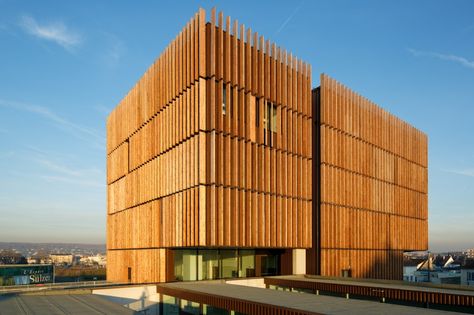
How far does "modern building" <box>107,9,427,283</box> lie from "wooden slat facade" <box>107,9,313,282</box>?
0.09 meters

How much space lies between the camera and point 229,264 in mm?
32562

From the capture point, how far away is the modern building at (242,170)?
28.7 metres

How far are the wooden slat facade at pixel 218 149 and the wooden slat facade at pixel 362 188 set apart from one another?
295cm

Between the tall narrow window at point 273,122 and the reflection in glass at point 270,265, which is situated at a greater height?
the tall narrow window at point 273,122

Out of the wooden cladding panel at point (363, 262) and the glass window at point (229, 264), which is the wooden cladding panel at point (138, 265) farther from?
the wooden cladding panel at point (363, 262)

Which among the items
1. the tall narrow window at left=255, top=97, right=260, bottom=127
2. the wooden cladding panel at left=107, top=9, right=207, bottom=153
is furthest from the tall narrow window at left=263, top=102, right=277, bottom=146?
the wooden cladding panel at left=107, top=9, right=207, bottom=153

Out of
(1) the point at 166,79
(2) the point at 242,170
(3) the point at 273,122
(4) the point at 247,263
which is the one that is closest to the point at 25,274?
(4) the point at 247,263

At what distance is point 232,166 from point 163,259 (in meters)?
9.52

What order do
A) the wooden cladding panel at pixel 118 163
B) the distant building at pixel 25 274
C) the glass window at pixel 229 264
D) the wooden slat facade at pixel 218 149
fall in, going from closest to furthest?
1. the wooden slat facade at pixel 218 149
2. the glass window at pixel 229 264
3. the distant building at pixel 25 274
4. the wooden cladding panel at pixel 118 163

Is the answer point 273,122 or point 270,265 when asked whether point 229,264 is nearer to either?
point 270,265

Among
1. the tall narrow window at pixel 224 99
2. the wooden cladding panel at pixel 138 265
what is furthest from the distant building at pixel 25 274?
the tall narrow window at pixel 224 99

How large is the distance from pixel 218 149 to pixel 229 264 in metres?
9.55

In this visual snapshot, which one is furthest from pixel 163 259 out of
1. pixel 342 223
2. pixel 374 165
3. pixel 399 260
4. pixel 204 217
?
pixel 399 260

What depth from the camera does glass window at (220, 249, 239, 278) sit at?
32.2 metres
